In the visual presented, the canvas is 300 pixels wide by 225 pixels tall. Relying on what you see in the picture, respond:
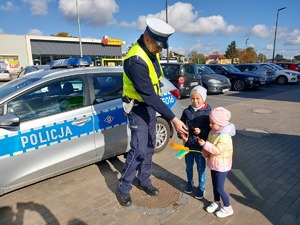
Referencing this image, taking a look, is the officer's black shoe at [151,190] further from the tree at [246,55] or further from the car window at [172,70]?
the tree at [246,55]

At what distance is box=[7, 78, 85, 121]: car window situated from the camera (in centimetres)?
281

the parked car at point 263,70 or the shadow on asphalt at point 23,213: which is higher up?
the parked car at point 263,70

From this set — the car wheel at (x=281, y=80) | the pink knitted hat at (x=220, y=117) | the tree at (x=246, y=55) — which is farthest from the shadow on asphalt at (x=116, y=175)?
the tree at (x=246, y=55)

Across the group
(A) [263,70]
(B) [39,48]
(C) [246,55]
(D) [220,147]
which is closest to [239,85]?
(A) [263,70]

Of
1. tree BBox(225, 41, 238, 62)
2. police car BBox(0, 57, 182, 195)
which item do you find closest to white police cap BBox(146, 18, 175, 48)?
police car BBox(0, 57, 182, 195)

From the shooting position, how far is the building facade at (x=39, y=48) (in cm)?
3478

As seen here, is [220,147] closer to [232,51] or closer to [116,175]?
[116,175]

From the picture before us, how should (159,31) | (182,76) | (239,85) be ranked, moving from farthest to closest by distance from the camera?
(239,85) < (182,76) < (159,31)

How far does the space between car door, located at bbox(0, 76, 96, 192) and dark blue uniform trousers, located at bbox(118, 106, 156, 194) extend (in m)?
0.80

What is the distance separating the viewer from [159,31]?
230 centimetres

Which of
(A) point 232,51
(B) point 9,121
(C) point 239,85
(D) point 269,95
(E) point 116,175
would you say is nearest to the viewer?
(B) point 9,121

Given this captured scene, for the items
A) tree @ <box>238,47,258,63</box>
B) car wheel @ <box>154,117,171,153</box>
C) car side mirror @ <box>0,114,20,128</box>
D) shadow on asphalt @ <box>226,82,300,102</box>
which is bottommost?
shadow on asphalt @ <box>226,82,300,102</box>

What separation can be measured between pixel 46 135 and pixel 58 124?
0.64 feet

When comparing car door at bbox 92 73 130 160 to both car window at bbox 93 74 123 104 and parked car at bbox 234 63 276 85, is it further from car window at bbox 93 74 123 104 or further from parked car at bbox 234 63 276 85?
parked car at bbox 234 63 276 85
